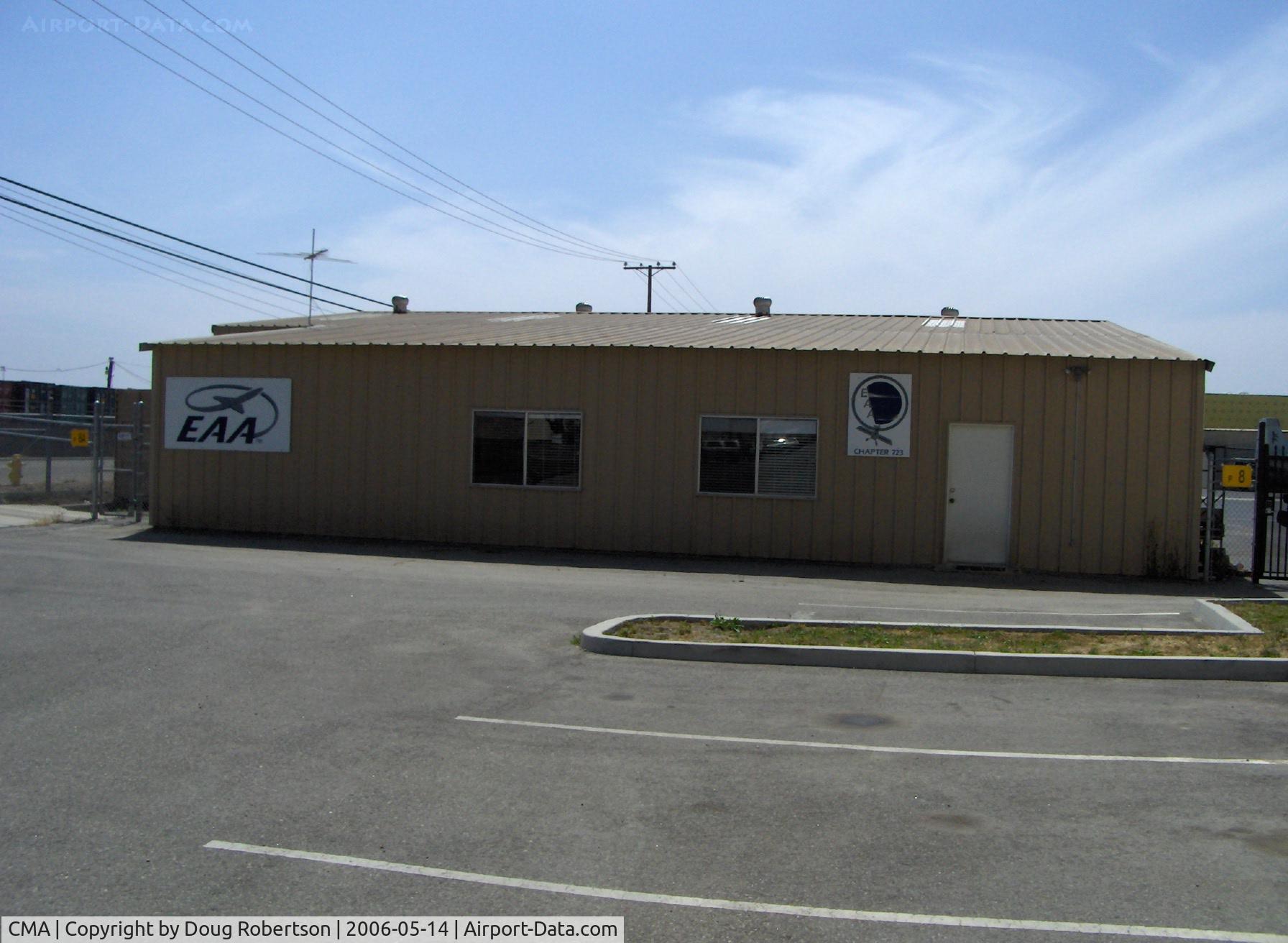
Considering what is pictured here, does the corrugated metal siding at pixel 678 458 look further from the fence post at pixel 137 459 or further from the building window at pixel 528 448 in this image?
the fence post at pixel 137 459

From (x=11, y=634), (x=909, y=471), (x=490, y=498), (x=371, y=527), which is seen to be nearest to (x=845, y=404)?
(x=909, y=471)

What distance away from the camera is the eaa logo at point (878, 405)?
17734 millimetres

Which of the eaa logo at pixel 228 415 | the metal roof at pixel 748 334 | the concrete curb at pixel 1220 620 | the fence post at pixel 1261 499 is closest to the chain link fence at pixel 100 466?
the eaa logo at pixel 228 415

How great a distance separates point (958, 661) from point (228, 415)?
15.4 metres

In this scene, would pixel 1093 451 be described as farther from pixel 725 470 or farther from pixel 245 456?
pixel 245 456

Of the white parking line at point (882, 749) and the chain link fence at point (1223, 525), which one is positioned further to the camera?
the chain link fence at point (1223, 525)

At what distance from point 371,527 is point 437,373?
300cm

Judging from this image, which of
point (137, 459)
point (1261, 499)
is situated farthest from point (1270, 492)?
point (137, 459)

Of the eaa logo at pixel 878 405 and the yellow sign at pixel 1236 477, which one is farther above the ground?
the eaa logo at pixel 878 405

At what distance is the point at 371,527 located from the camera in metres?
20.0

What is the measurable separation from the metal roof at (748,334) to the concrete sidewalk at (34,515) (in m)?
3.84

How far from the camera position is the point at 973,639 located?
1045cm

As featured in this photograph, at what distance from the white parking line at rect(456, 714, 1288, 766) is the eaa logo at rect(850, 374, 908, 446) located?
36.3ft

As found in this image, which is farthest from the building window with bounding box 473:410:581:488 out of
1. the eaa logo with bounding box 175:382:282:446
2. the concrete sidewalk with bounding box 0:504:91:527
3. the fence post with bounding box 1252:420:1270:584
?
the fence post with bounding box 1252:420:1270:584
